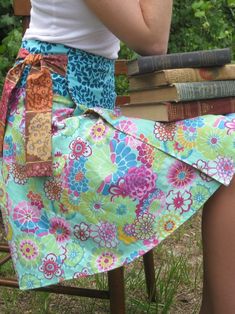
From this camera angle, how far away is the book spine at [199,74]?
5.08 ft

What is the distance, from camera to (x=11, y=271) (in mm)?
2834

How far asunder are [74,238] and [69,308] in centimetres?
94

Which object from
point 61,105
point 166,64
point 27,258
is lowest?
point 27,258

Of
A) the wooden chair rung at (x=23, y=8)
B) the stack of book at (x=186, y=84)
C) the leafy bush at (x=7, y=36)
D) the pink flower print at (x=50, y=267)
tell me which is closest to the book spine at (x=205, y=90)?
the stack of book at (x=186, y=84)

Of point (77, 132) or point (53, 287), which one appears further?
point (53, 287)

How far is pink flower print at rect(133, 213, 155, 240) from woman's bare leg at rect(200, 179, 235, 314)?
0.12 m

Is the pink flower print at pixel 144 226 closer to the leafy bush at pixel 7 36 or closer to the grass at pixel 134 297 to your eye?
the grass at pixel 134 297

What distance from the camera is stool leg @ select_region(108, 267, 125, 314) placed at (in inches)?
73.4

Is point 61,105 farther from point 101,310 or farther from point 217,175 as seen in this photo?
point 101,310

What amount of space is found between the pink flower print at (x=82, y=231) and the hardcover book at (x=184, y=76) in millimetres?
332

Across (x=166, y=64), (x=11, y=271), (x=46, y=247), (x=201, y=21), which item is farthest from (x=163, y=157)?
(x=201, y=21)

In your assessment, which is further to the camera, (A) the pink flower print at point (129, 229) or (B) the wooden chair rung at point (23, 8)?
(B) the wooden chair rung at point (23, 8)

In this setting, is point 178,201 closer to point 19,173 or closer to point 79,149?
point 79,149

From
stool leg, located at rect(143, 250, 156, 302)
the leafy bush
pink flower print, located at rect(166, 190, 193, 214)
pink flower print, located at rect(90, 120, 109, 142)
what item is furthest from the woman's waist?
the leafy bush
